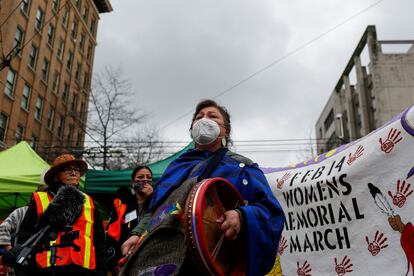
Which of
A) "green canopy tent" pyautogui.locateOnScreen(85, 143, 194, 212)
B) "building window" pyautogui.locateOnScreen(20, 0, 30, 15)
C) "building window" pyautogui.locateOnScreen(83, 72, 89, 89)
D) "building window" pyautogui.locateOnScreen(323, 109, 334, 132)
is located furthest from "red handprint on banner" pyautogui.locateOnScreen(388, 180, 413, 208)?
"building window" pyautogui.locateOnScreen(323, 109, 334, 132)

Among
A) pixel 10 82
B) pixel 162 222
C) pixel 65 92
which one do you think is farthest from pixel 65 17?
pixel 162 222

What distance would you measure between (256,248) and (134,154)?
23.7 metres

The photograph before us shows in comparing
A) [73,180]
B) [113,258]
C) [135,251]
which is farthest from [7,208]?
[135,251]

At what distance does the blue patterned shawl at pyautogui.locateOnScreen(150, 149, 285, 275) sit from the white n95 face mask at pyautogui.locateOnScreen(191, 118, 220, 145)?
0.08 m

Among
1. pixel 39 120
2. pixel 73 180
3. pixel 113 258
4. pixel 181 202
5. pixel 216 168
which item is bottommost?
pixel 113 258

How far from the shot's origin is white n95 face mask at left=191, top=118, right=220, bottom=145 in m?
2.17

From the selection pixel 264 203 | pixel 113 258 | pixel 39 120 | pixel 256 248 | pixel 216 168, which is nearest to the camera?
pixel 256 248

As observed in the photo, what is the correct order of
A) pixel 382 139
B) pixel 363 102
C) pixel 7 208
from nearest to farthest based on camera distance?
pixel 382 139
pixel 7 208
pixel 363 102

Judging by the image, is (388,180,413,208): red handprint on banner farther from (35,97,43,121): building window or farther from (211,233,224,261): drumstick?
(35,97,43,121): building window

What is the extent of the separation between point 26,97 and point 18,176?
23.8 meters

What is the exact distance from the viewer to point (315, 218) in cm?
364

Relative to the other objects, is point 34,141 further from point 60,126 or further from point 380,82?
point 380,82

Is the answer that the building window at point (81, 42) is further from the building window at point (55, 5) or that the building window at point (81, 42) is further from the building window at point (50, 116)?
the building window at point (50, 116)

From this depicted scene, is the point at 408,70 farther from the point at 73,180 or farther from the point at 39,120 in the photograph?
the point at 73,180
